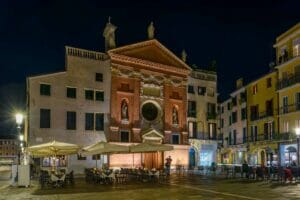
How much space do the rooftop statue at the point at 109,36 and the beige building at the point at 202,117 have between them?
11.6m

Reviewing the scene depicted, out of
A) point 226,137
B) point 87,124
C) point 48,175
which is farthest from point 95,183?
point 226,137

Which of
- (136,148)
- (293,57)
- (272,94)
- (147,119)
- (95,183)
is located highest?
(293,57)

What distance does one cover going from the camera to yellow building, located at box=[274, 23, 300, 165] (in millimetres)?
45406

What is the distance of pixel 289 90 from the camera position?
46.8 metres

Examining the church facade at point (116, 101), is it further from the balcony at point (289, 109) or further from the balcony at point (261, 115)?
the balcony at point (289, 109)

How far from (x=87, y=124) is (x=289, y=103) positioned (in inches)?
880

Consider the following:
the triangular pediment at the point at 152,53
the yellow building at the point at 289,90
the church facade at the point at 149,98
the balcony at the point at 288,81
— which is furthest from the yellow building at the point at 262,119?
the triangular pediment at the point at 152,53

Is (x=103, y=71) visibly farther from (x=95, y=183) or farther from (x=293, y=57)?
(x=293, y=57)

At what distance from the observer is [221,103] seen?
74562mm

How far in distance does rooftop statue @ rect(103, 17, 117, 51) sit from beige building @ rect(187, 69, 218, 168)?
11.6m

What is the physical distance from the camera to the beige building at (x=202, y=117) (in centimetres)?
5197

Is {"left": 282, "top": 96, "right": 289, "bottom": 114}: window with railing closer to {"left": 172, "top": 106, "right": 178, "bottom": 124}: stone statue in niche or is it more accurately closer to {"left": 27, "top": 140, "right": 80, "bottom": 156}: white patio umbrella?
{"left": 172, "top": 106, "right": 178, "bottom": 124}: stone statue in niche

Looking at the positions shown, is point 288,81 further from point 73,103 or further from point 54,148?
point 54,148

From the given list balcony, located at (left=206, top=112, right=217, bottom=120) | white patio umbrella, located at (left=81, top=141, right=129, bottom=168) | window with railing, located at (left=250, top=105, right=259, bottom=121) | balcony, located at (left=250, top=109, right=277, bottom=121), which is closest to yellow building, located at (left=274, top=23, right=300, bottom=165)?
balcony, located at (left=250, top=109, right=277, bottom=121)
